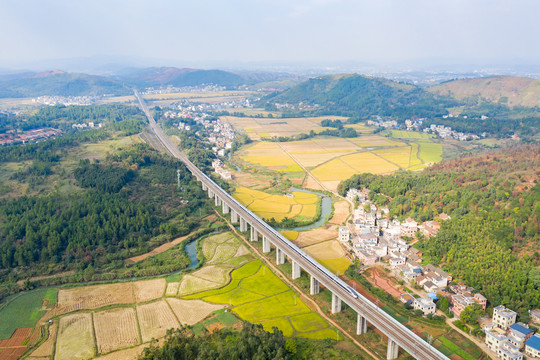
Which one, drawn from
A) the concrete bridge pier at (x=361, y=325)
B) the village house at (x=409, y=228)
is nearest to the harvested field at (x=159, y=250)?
the concrete bridge pier at (x=361, y=325)

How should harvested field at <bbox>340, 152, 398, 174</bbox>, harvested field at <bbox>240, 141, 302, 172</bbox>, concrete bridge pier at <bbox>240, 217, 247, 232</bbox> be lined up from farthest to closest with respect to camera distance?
harvested field at <bbox>240, 141, 302, 172</bbox> → harvested field at <bbox>340, 152, 398, 174</bbox> → concrete bridge pier at <bbox>240, 217, 247, 232</bbox>

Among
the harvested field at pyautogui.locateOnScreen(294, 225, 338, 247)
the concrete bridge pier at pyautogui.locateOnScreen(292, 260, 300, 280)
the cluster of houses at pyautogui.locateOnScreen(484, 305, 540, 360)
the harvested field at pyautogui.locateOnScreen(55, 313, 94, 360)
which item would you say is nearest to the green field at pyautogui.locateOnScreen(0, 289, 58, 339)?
the harvested field at pyautogui.locateOnScreen(55, 313, 94, 360)

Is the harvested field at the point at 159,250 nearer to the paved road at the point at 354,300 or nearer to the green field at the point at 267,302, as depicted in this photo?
the paved road at the point at 354,300

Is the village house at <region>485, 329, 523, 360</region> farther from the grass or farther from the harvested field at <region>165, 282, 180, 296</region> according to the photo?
the harvested field at <region>165, 282, 180, 296</region>

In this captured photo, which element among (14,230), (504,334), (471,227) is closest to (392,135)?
(471,227)

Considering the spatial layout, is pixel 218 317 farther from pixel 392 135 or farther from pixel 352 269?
pixel 392 135
